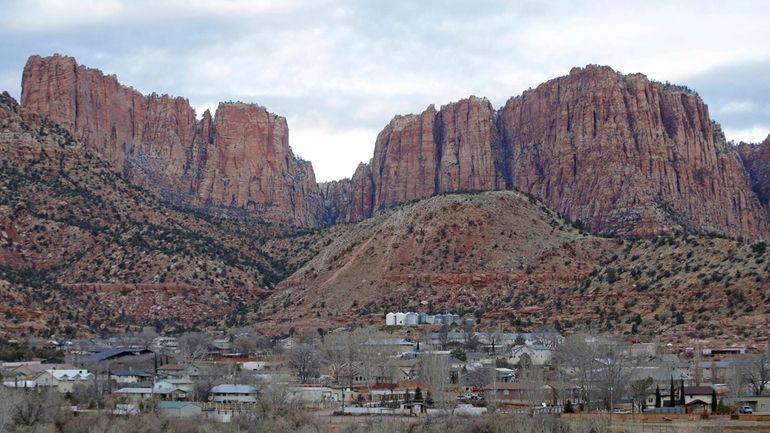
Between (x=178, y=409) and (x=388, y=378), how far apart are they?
2327 centimetres

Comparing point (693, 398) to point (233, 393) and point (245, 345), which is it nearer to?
point (233, 393)

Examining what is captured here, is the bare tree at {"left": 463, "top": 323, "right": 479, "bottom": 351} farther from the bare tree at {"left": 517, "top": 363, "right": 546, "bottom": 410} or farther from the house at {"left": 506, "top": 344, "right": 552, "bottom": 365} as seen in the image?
the bare tree at {"left": 517, "top": 363, "right": 546, "bottom": 410}

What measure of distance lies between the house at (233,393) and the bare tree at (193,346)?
22798 millimetres

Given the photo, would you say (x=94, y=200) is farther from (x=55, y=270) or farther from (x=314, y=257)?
(x=314, y=257)

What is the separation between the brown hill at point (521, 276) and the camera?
108188mm

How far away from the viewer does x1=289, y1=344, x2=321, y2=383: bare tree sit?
101094mm

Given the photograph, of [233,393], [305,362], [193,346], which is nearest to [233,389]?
[233,393]

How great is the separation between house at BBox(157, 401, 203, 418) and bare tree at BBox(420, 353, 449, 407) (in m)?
15.1

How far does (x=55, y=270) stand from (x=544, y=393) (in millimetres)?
72447

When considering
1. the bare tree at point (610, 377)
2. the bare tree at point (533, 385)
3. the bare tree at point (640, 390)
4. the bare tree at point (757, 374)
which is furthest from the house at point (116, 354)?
the bare tree at point (757, 374)

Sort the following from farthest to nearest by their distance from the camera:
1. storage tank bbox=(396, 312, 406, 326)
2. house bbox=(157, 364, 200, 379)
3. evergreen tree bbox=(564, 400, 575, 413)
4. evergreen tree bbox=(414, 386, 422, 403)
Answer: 1. storage tank bbox=(396, 312, 406, 326)
2. house bbox=(157, 364, 200, 379)
3. evergreen tree bbox=(414, 386, 422, 403)
4. evergreen tree bbox=(564, 400, 575, 413)

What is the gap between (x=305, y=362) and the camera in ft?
333

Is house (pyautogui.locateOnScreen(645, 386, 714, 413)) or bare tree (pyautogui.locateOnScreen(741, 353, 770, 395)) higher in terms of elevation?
bare tree (pyautogui.locateOnScreen(741, 353, 770, 395))

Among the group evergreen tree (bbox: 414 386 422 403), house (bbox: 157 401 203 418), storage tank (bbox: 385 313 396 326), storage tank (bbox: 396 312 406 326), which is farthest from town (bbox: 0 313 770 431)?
storage tank (bbox: 385 313 396 326)
